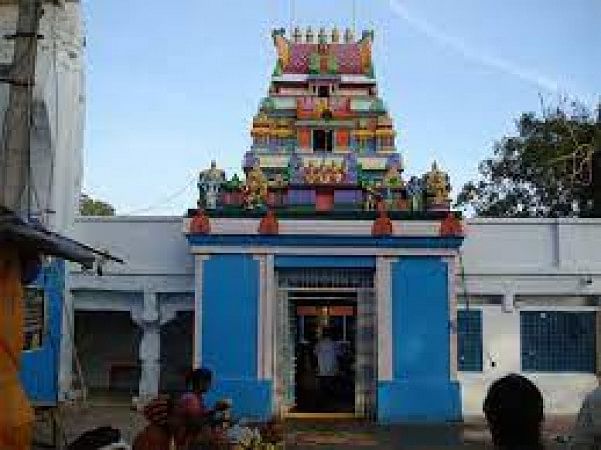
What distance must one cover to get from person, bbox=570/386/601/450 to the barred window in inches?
491

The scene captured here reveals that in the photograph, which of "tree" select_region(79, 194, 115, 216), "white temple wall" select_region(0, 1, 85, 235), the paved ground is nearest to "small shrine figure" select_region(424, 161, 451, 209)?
the paved ground

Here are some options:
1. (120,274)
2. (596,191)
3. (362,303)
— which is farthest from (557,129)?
(120,274)

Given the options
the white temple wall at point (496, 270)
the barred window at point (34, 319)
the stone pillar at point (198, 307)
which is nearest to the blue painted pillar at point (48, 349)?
the barred window at point (34, 319)

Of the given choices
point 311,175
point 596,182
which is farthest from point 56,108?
point 596,182

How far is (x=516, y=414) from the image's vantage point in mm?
3121

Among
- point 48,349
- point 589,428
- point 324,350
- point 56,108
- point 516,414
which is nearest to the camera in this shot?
point 516,414

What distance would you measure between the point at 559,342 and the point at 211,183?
6974 millimetres

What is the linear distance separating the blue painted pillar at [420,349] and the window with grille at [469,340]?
968 mm

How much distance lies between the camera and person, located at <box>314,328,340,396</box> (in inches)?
656

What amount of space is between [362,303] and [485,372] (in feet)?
8.62

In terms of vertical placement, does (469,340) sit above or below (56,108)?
below

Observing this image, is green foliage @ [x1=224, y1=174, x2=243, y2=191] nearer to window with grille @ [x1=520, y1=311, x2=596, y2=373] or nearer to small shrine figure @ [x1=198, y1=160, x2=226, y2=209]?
small shrine figure @ [x1=198, y1=160, x2=226, y2=209]

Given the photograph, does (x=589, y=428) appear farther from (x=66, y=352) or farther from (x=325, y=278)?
(x=66, y=352)

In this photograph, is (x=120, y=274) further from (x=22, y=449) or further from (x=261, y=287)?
(x=22, y=449)
